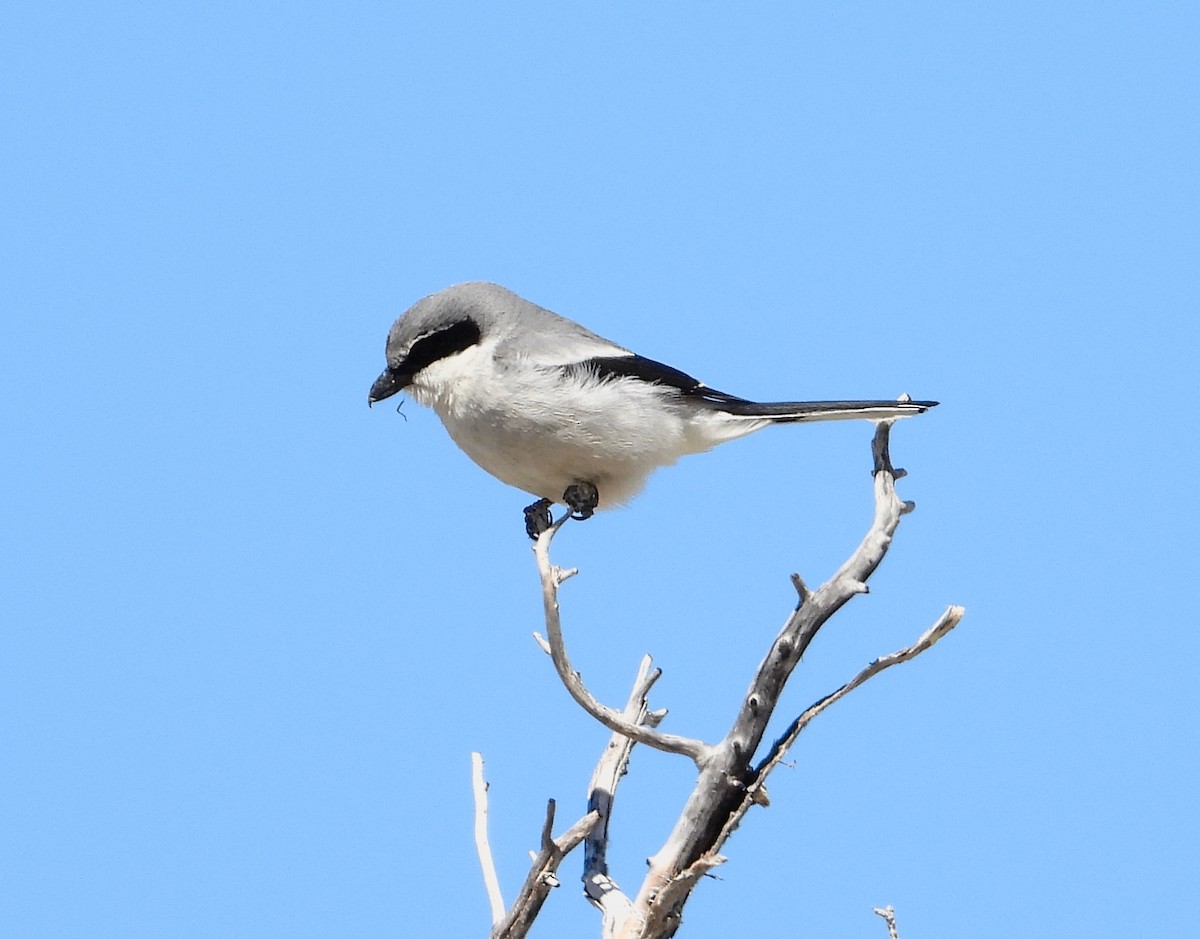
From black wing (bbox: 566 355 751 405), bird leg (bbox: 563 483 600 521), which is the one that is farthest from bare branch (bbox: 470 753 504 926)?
A: black wing (bbox: 566 355 751 405)

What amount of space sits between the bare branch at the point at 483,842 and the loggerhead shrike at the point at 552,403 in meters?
1.32

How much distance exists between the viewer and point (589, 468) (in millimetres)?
6145

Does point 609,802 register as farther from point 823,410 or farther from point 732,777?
point 823,410

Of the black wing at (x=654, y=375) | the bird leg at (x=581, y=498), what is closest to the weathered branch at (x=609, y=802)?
the bird leg at (x=581, y=498)

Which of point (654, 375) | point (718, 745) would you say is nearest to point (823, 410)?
point (654, 375)

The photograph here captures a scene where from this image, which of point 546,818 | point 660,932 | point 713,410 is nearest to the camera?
point 546,818

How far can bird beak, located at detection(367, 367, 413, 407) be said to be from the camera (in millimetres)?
6206

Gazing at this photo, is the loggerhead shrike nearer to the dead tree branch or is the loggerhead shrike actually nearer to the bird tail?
the bird tail

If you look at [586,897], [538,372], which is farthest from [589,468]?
[586,897]

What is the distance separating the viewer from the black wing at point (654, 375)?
6332mm

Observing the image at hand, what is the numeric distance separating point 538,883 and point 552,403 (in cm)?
208

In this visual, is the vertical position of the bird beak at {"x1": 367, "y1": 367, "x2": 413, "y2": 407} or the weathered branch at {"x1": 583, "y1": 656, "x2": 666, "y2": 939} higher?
the bird beak at {"x1": 367, "y1": 367, "x2": 413, "y2": 407}

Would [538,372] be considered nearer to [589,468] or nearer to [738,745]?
[589,468]

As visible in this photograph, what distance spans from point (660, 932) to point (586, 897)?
0.44m
